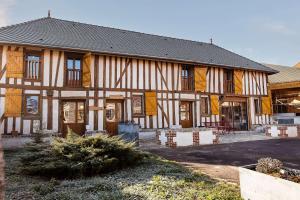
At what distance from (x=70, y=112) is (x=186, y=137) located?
5513 mm

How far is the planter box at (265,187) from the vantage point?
277 cm

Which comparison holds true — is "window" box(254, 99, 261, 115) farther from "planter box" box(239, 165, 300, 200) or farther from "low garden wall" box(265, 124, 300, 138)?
"planter box" box(239, 165, 300, 200)

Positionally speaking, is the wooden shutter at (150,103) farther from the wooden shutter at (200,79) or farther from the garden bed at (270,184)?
the garden bed at (270,184)

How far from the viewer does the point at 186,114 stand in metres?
14.2

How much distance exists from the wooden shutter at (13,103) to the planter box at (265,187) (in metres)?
9.47

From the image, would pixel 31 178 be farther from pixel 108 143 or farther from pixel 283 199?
pixel 283 199

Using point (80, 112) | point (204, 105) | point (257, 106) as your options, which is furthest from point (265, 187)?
point (257, 106)

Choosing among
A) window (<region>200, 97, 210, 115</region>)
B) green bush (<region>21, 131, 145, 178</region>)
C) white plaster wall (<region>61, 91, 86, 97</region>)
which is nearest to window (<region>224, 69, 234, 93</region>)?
window (<region>200, 97, 210, 115</region>)

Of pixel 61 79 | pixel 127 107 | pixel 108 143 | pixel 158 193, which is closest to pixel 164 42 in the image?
pixel 127 107

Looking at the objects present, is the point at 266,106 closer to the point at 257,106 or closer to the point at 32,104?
the point at 257,106

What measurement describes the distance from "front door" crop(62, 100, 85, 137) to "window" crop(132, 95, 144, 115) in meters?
2.52

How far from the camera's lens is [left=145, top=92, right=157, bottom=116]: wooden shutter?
41.4 feet

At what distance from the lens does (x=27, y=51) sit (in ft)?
35.3

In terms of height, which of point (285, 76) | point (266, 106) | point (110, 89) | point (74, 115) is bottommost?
point (74, 115)
